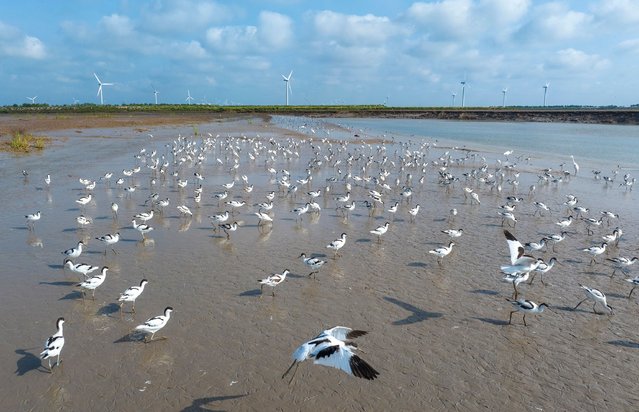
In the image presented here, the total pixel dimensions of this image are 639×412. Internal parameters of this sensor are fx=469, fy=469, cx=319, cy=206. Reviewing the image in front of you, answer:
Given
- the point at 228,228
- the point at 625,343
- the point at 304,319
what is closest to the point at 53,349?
the point at 304,319

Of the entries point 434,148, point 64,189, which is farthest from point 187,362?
point 434,148

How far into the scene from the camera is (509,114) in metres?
104

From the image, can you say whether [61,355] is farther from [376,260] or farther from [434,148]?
[434,148]

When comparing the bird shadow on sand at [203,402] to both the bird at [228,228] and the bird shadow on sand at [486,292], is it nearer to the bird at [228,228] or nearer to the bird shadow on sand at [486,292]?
the bird shadow on sand at [486,292]

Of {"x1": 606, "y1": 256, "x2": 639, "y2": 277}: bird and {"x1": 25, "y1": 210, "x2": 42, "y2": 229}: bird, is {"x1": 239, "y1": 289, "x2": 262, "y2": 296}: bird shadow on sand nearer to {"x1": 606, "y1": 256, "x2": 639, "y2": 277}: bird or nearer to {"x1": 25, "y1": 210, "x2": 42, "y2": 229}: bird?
{"x1": 25, "y1": 210, "x2": 42, "y2": 229}: bird

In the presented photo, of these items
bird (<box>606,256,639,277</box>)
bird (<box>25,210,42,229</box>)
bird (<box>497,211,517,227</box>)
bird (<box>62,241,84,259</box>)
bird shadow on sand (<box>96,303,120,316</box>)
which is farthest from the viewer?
bird (<box>497,211,517,227</box>)

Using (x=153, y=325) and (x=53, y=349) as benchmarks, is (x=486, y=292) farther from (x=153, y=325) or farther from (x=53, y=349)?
(x=53, y=349)

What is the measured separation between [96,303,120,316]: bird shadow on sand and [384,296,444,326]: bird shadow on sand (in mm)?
5283

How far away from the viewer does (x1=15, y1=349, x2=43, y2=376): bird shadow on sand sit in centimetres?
695

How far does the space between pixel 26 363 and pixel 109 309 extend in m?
1.90

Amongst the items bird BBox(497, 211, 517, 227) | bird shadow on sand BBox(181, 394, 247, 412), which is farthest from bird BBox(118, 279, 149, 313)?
bird BBox(497, 211, 517, 227)

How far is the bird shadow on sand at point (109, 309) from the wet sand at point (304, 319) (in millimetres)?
41

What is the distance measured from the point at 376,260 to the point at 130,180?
14.7 meters

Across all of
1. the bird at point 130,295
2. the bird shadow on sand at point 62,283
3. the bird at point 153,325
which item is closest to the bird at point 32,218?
the bird shadow on sand at point 62,283
